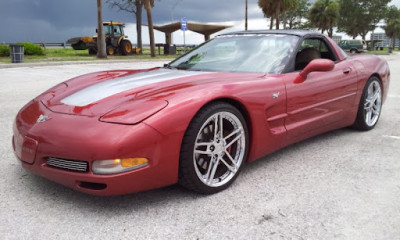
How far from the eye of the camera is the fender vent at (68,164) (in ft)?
6.63

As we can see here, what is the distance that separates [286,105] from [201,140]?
2.74 ft

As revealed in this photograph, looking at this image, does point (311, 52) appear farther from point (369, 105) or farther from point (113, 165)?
point (113, 165)

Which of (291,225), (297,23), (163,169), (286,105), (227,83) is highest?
(297,23)

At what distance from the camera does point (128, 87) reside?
8.44 feet

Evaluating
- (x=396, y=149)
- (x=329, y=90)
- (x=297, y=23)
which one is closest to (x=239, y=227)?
(x=329, y=90)

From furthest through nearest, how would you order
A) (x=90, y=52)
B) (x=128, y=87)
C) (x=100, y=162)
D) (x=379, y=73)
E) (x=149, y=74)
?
(x=90, y=52), (x=379, y=73), (x=149, y=74), (x=128, y=87), (x=100, y=162)

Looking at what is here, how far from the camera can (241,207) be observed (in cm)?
225

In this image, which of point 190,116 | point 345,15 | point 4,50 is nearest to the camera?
point 190,116

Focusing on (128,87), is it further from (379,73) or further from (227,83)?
(379,73)

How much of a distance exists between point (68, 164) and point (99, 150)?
0.22m

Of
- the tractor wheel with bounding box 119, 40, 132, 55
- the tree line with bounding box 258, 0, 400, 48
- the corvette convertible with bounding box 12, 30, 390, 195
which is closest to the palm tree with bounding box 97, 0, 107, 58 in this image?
the tractor wheel with bounding box 119, 40, 132, 55

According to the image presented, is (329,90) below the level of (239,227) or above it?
above

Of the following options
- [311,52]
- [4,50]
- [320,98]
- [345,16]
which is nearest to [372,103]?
[311,52]

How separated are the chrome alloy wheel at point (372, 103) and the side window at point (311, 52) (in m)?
0.64
